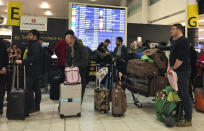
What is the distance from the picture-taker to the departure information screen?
257 inches

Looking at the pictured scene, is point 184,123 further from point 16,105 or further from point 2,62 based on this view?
point 2,62

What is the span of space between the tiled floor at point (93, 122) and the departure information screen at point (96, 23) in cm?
328

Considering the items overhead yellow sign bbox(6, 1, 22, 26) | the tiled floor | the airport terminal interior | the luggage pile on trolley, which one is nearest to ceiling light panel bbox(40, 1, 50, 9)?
overhead yellow sign bbox(6, 1, 22, 26)

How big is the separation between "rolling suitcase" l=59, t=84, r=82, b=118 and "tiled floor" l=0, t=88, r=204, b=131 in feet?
0.43

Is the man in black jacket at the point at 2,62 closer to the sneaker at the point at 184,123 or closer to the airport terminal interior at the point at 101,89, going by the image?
the airport terminal interior at the point at 101,89

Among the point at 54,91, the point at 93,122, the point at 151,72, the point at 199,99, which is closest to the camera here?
the point at 93,122

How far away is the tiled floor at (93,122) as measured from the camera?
3002 mm

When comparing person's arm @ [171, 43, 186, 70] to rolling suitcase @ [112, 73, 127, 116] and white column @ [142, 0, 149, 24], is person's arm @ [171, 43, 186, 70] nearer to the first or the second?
rolling suitcase @ [112, 73, 127, 116]

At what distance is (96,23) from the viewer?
6.84m

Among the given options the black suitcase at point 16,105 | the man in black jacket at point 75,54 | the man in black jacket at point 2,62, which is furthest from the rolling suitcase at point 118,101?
the man in black jacket at point 2,62

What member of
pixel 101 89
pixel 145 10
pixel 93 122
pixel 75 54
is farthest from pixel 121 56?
pixel 145 10

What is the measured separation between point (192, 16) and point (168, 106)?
426cm

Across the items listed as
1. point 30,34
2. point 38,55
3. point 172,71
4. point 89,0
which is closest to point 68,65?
point 38,55

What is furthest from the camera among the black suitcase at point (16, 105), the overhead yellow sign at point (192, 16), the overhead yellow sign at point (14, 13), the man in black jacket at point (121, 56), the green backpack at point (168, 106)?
the overhead yellow sign at point (192, 16)
